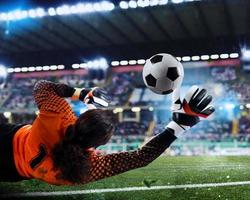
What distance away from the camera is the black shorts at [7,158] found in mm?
2531

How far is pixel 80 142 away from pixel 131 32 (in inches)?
601

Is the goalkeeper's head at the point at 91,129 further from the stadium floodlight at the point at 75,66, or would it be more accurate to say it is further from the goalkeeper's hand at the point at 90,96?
the stadium floodlight at the point at 75,66

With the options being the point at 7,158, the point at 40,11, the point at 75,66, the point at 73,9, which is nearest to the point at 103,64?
the point at 75,66

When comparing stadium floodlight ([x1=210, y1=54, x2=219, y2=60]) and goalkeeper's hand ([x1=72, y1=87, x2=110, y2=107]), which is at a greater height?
stadium floodlight ([x1=210, y1=54, x2=219, y2=60])

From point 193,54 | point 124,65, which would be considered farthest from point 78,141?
point 124,65

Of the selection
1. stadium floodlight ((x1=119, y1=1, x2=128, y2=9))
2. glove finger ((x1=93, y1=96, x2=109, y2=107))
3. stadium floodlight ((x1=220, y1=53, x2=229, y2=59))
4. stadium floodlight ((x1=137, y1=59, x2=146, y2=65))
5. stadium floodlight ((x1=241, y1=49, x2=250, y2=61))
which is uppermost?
stadium floodlight ((x1=119, y1=1, x2=128, y2=9))

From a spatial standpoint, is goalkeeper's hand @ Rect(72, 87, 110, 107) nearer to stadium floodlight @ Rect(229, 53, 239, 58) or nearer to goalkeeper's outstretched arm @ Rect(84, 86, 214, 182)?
goalkeeper's outstretched arm @ Rect(84, 86, 214, 182)

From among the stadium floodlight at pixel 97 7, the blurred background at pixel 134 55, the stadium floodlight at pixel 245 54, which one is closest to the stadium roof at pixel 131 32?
the blurred background at pixel 134 55

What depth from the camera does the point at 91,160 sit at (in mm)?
2402

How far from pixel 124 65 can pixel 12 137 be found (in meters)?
16.5

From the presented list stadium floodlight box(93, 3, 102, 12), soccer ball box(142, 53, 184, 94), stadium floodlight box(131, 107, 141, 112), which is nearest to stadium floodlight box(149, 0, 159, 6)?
stadium floodlight box(93, 3, 102, 12)

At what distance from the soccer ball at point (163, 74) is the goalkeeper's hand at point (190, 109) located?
0.57 metres

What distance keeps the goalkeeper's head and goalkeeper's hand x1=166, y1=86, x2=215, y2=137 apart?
399 mm

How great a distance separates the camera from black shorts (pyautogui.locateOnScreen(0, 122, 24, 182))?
253 cm
